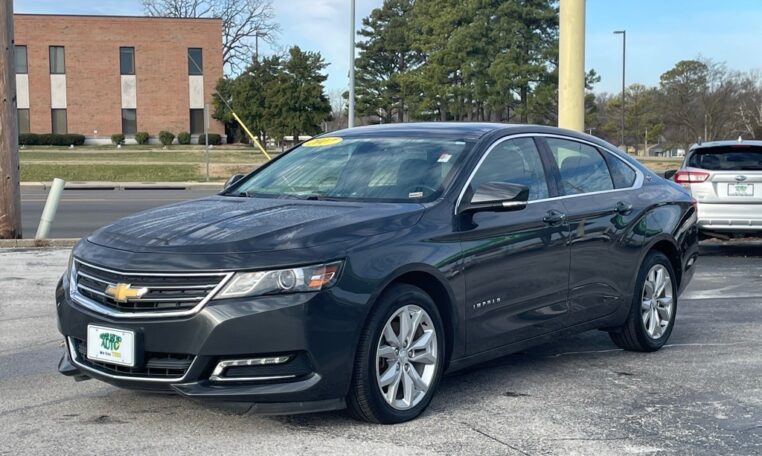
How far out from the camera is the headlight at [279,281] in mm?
4281

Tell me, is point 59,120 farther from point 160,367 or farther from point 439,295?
point 160,367

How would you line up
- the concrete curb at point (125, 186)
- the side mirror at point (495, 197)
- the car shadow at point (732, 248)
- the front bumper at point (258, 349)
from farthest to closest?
1. the concrete curb at point (125, 186)
2. the car shadow at point (732, 248)
3. the side mirror at point (495, 197)
4. the front bumper at point (258, 349)

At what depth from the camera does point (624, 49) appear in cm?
5550

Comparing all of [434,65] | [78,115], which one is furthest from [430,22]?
[78,115]

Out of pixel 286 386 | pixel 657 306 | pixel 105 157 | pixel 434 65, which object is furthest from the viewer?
pixel 434 65

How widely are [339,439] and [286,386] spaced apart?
0.44 metres

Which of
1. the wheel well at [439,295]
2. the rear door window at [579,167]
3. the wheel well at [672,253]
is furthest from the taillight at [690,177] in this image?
the wheel well at [439,295]

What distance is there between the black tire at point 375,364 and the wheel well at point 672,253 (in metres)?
2.74

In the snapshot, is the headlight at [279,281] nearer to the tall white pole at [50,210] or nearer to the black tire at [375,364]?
the black tire at [375,364]

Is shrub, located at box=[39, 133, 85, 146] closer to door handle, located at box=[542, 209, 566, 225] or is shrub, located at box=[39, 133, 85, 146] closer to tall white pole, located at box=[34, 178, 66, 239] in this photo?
tall white pole, located at box=[34, 178, 66, 239]

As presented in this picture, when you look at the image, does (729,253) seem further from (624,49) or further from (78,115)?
(78,115)

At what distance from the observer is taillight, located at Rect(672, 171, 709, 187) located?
11.7 meters

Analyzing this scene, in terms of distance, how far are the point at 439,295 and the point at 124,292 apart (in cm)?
172

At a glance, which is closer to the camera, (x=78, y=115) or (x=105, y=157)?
(x=105, y=157)
